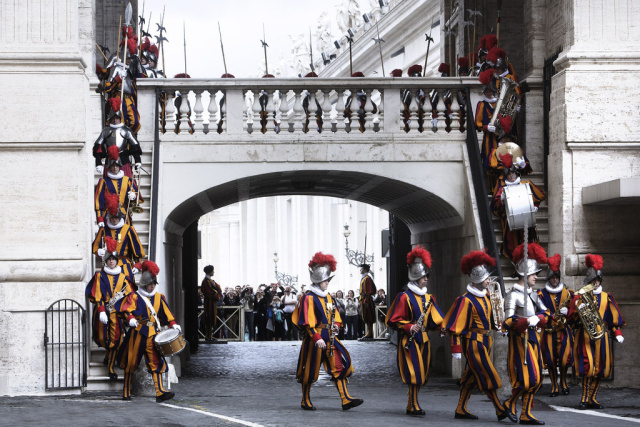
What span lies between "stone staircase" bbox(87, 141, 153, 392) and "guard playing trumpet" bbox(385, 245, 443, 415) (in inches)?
200

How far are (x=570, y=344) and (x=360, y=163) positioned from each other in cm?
458

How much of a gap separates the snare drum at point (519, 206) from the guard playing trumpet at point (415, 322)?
149 inches

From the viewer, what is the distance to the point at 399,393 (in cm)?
1656

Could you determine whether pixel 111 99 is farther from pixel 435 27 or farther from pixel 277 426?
pixel 435 27

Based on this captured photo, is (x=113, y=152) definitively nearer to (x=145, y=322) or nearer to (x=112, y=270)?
(x=112, y=270)

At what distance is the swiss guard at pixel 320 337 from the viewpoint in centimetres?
1396

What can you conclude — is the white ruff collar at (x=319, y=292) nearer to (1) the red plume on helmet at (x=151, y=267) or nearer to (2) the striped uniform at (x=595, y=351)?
(1) the red plume on helmet at (x=151, y=267)

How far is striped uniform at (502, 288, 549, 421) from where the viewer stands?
12.7m

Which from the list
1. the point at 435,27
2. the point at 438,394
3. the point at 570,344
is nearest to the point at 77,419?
the point at 438,394

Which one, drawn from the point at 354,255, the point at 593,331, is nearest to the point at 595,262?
the point at 593,331

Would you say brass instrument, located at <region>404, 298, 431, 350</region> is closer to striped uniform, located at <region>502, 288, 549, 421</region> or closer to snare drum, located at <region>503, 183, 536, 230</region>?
striped uniform, located at <region>502, 288, 549, 421</region>

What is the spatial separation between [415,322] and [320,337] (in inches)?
43.1

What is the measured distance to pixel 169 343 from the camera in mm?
14594

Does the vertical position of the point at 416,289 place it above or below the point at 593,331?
above
